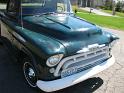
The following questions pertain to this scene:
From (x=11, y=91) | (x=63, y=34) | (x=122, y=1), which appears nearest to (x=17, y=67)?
(x=11, y=91)

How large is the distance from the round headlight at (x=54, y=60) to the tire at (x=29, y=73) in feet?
1.77

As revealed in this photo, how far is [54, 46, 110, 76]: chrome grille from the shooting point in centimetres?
423

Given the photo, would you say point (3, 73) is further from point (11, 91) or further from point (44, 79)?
point (44, 79)

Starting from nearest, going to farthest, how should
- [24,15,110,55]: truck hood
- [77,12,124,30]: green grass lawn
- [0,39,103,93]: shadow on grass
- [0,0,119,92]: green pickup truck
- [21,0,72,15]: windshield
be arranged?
[0,0,119,92]: green pickup truck < [24,15,110,55]: truck hood < [0,39,103,93]: shadow on grass < [21,0,72,15]: windshield < [77,12,124,30]: green grass lawn

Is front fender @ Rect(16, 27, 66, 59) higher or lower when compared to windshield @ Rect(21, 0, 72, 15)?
lower

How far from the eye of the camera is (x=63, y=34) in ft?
15.3

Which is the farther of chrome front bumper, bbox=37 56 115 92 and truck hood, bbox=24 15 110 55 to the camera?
A: truck hood, bbox=24 15 110 55

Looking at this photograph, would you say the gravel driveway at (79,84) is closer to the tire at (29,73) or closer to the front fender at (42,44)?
the tire at (29,73)

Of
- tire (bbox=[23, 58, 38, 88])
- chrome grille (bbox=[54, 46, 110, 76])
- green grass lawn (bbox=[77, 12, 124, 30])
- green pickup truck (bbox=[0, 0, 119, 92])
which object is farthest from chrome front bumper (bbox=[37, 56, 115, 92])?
green grass lawn (bbox=[77, 12, 124, 30])

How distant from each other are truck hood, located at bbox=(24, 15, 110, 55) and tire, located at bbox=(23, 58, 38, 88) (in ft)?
2.16

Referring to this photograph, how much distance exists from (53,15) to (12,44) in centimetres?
114

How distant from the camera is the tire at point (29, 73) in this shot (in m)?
4.64

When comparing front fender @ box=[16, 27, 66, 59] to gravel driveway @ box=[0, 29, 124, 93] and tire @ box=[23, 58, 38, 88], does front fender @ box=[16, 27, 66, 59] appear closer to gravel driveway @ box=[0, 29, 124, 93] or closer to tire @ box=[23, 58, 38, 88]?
tire @ box=[23, 58, 38, 88]

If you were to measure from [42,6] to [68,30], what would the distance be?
1.22 metres
